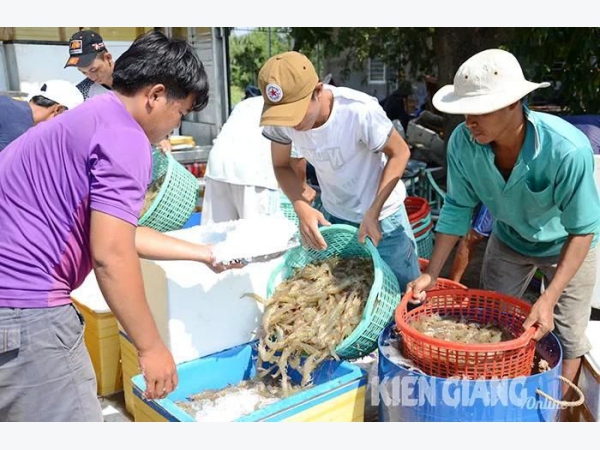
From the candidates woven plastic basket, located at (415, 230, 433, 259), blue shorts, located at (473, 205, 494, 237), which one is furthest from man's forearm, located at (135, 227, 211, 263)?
woven plastic basket, located at (415, 230, 433, 259)

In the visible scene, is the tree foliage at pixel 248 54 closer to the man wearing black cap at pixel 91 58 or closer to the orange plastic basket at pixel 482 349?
the man wearing black cap at pixel 91 58

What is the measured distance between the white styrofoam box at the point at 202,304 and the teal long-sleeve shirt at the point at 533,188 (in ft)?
3.27

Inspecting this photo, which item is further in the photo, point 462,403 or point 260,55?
point 260,55

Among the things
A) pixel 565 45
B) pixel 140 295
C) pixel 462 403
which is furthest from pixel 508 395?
pixel 565 45

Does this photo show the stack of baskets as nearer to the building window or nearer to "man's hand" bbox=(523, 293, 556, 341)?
"man's hand" bbox=(523, 293, 556, 341)

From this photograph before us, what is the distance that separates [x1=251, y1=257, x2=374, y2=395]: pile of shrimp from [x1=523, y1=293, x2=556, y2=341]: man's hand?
2.35ft

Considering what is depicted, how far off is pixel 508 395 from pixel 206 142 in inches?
209

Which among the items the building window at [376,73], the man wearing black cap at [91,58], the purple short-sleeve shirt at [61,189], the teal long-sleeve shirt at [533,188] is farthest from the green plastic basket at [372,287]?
the building window at [376,73]

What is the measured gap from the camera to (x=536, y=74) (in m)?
6.21

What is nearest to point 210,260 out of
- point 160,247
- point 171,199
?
point 160,247

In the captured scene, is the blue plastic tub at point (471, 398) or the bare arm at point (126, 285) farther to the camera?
the blue plastic tub at point (471, 398)

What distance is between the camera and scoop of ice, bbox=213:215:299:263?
2412 mm

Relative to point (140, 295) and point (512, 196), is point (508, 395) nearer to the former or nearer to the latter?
point (512, 196)

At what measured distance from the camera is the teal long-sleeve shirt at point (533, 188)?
226cm
